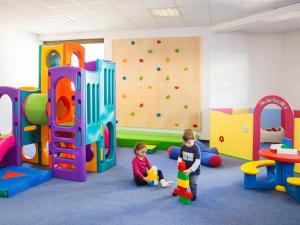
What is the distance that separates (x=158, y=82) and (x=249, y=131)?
117 inches

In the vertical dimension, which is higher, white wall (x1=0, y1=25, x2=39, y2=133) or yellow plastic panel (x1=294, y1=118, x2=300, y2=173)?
white wall (x1=0, y1=25, x2=39, y2=133)

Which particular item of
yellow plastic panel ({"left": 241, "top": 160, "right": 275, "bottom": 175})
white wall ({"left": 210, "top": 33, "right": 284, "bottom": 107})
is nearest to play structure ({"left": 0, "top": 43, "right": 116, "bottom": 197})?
yellow plastic panel ({"left": 241, "top": 160, "right": 275, "bottom": 175})

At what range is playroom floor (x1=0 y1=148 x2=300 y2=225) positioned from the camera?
121 inches

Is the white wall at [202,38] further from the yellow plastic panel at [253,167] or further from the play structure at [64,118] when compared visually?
the yellow plastic panel at [253,167]

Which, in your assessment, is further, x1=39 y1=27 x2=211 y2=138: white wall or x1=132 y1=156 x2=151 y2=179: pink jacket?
x1=39 y1=27 x2=211 y2=138: white wall

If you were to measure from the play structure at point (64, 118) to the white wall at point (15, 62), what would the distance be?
9.00 ft

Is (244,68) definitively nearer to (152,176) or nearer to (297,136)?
(297,136)

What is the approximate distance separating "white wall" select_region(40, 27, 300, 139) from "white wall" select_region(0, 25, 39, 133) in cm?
367

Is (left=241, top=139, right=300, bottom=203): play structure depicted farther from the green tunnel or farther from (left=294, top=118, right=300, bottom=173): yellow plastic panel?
the green tunnel

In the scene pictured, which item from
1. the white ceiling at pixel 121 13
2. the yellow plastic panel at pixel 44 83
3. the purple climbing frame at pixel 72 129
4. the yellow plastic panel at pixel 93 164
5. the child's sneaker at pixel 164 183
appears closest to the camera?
the child's sneaker at pixel 164 183

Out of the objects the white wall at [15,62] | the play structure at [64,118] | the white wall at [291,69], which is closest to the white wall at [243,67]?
the white wall at [291,69]

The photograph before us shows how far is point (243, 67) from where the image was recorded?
7484mm

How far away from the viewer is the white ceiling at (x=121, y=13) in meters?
5.49

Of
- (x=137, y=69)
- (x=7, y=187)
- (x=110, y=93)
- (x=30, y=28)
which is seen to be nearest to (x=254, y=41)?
(x=137, y=69)
